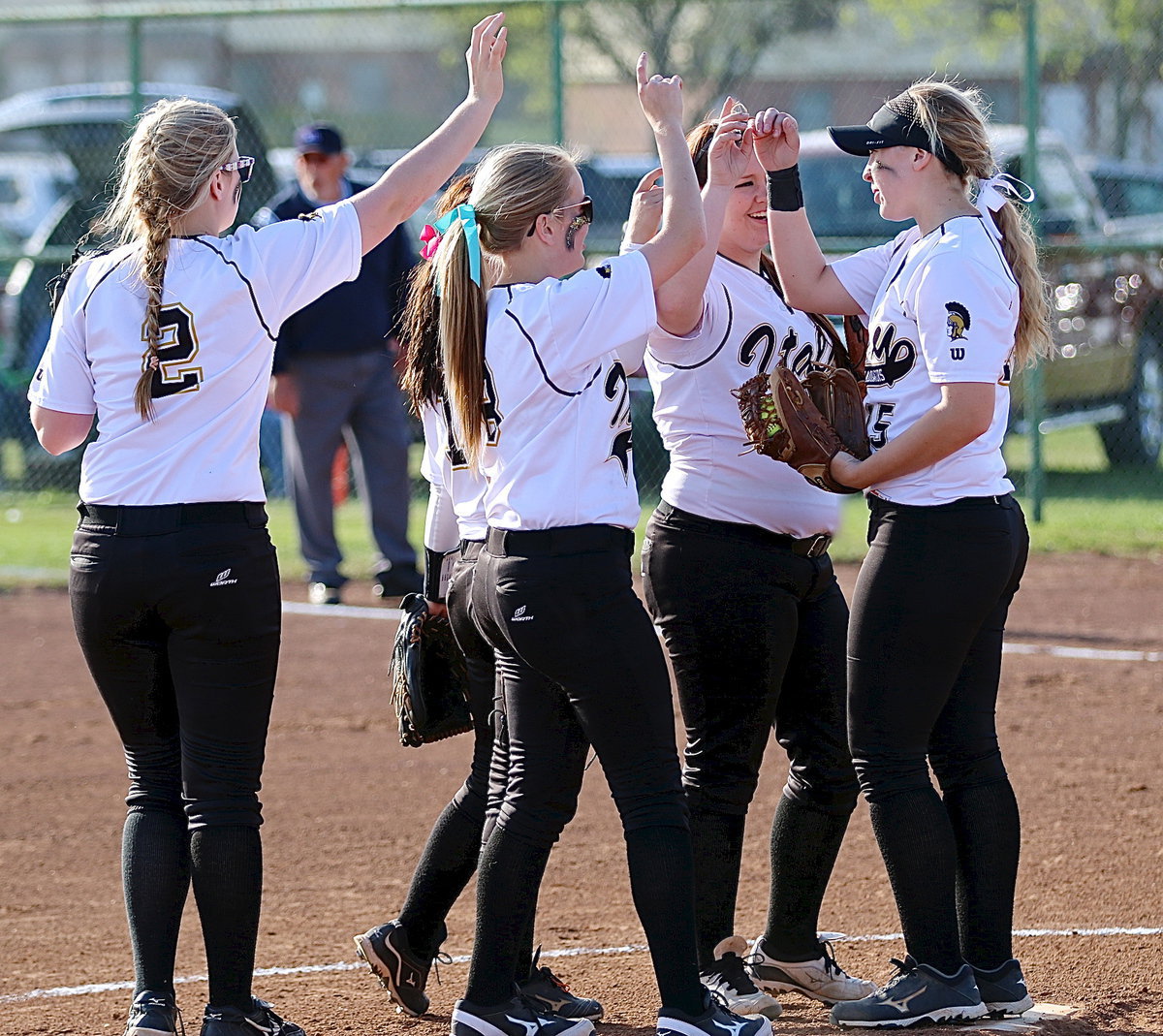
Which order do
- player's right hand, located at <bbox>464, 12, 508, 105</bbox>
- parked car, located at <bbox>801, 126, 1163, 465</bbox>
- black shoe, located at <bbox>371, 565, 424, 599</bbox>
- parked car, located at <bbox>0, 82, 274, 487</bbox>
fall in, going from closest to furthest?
player's right hand, located at <bbox>464, 12, 508, 105</bbox> → black shoe, located at <bbox>371, 565, 424, 599</bbox> → parked car, located at <bbox>801, 126, 1163, 465</bbox> → parked car, located at <bbox>0, 82, 274, 487</bbox>

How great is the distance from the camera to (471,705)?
3.92 m

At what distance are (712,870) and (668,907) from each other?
0.51m

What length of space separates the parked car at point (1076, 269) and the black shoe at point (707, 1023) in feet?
25.8

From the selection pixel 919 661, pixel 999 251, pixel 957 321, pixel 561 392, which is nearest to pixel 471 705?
pixel 561 392

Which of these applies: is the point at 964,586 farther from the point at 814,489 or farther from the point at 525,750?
the point at 525,750

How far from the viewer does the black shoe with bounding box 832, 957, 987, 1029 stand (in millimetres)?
3504

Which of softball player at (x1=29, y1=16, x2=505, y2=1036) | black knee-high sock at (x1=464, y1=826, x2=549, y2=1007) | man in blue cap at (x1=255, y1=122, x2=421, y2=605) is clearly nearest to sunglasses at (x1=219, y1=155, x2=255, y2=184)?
softball player at (x1=29, y1=16, x2=505, y2=1036)

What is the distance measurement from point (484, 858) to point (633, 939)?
115cm

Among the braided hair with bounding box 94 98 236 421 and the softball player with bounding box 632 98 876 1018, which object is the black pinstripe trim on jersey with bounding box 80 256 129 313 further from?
the softball player with bounding box 632 98 876 1018

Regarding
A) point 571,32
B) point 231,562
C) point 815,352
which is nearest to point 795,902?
point 815,352

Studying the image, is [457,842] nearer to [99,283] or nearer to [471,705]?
[471,705]

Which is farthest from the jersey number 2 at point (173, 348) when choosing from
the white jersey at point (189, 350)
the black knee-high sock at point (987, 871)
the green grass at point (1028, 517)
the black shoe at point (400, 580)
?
the green grass at point (1028, 517)

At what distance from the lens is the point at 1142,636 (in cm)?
807

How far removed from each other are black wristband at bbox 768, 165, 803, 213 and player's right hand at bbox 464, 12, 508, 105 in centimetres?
68
